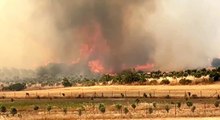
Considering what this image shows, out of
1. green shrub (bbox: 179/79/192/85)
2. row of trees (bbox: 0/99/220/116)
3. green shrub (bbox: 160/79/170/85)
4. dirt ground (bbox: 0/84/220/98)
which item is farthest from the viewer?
green shrub (bbox: 160/79/170/85)

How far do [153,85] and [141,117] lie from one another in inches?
3635

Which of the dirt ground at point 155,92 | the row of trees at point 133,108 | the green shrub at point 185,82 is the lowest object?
the row of trees at point 133,108

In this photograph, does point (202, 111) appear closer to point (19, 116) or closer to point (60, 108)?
point (60, 108)

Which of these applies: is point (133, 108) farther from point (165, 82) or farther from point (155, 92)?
point (165, 82)

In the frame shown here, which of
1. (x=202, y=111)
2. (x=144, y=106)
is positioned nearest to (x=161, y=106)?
(x=144, y=106)

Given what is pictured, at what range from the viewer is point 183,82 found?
602 feet

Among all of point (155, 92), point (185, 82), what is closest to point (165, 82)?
point (185, 82)

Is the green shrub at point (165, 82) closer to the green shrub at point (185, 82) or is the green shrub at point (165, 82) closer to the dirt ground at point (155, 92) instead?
the green shrub at point (185, 82)

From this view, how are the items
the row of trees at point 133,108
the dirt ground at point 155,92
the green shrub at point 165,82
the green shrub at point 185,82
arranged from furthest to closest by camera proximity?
the green shrub at point 165,82
the green shrub at point 185,82
the dirt ground at point 155,92
the row of trees at point 133,108

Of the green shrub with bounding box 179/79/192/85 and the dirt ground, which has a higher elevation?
the green shrub with bounding box 179/79/192/85

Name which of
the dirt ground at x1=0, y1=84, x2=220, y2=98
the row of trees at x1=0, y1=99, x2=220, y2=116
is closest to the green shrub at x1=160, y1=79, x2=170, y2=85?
the dirt ground at x1=0, y1=84, x2=220, y2=98

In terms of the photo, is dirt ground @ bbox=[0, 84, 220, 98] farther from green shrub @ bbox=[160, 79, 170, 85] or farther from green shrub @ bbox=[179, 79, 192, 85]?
green shrub @ bbox=[160, 79, 170, 85]

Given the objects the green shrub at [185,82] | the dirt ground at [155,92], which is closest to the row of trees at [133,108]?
the dirt ground at [155,92]

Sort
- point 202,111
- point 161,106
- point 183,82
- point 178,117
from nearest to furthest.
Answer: point 178,117 → point 202,111 → point 161,106 → point 183,82
